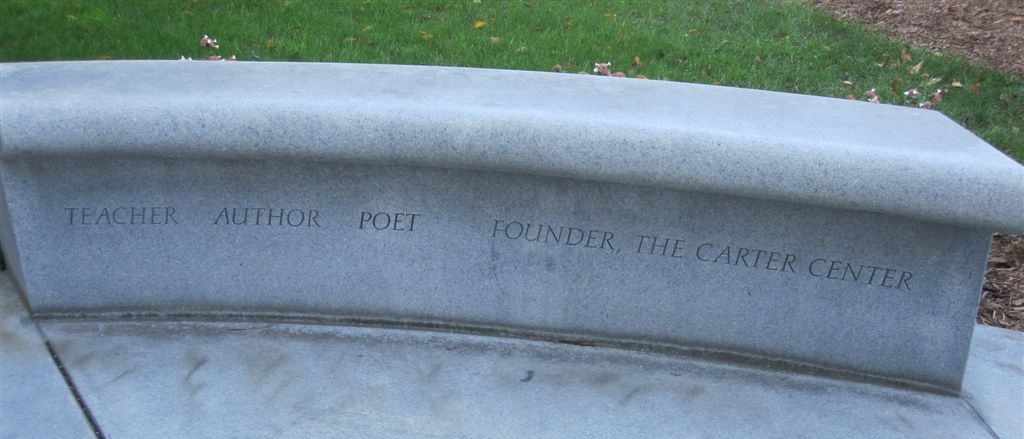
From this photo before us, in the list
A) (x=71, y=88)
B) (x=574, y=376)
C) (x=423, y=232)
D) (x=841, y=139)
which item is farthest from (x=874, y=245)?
(x=71, y=88)

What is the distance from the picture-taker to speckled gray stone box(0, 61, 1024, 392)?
123 inches

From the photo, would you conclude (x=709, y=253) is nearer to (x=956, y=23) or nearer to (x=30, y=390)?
(x=30, y=390)

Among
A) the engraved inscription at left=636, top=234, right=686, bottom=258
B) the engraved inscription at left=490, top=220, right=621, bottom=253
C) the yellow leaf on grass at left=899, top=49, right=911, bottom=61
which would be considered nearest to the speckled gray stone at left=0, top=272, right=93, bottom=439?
the engraved inscription at left=490, top=220, right=621, bottom=253

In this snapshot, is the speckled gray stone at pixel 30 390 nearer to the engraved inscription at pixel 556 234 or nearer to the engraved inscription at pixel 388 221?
the engraved inscription at pixel 388 221

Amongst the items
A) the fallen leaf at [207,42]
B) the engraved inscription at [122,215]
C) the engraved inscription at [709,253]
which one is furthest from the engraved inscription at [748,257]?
the fallen leaf at [207,42]

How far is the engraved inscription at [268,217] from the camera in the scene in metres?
3.57

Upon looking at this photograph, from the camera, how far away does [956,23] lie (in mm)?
7266

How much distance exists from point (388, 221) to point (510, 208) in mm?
455

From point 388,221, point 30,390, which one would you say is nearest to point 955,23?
point 388,221

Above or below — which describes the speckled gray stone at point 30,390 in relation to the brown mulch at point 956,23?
below

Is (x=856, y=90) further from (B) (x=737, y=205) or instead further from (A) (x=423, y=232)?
(A) (x=423, y=232)

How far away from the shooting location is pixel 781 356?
3.57 m

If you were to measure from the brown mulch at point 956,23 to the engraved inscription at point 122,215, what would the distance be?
5.45m

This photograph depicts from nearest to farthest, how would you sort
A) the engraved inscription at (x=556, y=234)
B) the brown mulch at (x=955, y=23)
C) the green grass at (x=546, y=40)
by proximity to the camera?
the engraved inscription at (x=556, y=234) < the green grass at (x=546, y=40) < the brown mulch at (x=955, y=23)
